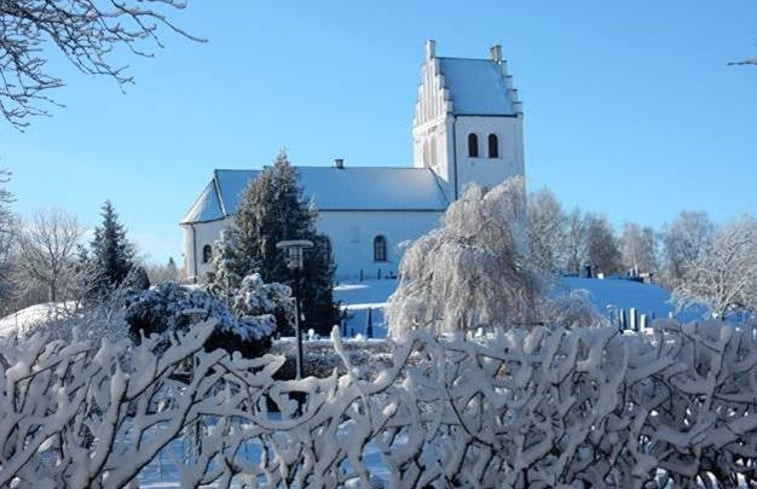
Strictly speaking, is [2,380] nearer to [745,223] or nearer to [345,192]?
[745,223]

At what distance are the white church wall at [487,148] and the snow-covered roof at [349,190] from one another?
221 cm

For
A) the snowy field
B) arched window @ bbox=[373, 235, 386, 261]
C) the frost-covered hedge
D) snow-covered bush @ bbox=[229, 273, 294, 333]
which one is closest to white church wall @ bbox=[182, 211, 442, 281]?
arched window @ bbox=[373, 235, 386, 261]

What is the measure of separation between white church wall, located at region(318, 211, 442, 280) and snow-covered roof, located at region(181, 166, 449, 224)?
0.48 metres

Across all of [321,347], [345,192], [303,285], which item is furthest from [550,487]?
[345,192]

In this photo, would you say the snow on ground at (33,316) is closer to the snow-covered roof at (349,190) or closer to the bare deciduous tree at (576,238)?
the snow-covered roof at (349,190)

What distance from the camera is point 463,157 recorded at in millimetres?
54750

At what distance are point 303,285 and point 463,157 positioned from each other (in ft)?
77.9

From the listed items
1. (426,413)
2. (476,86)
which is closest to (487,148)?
(476,86)

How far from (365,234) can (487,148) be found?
9.58 meters

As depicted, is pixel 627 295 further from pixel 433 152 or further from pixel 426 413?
pixel 426 413

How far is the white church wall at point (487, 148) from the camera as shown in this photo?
54.8 m

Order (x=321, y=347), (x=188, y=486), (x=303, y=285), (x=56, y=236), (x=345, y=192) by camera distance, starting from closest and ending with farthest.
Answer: (x=188, y=486) < (x=321, y=347) < (x=303, y=285) < (x=56, y=236) < (x=345, y=192)

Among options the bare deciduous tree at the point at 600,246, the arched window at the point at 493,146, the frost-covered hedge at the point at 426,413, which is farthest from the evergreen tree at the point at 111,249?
the bare deciduous tree at the point at 600,246

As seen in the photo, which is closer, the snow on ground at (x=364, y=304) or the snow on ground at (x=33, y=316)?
the snow on ground at (x=33, y=316)
